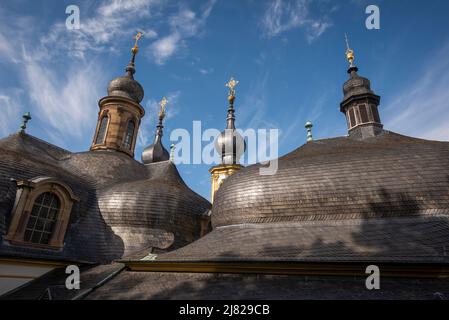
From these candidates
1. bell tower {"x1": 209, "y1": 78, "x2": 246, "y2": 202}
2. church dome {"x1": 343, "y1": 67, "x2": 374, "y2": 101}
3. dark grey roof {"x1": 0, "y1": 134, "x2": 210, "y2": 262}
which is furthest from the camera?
bell tower {"x1": 209, "y1": 78, "x2": 246, "y2": 202}

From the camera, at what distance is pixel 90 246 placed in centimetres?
1112

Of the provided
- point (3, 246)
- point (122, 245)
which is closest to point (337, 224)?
point (122, 245)

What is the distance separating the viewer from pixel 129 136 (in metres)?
Answer: 21.5

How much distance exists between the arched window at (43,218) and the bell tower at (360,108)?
15.1 m

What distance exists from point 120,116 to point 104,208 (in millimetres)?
10668

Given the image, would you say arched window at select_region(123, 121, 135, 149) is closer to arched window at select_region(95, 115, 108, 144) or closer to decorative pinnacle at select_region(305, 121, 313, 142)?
arched window at select_region(95, 115, 108, 144)

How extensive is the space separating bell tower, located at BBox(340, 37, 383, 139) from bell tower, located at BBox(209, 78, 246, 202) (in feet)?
38.8

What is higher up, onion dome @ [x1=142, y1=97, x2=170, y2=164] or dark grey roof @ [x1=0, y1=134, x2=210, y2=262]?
onion dome @ [x1=142, y1=97, x2=170, y2=164]

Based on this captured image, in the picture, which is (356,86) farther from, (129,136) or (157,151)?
(157,151)

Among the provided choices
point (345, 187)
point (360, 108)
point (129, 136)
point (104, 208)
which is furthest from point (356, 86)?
point (129, 136)

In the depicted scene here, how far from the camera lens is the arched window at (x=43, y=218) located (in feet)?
33.1

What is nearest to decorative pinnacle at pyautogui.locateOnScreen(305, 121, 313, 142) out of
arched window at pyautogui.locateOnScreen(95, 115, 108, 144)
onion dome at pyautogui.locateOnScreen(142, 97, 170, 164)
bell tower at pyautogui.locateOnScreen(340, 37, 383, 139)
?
bell tower at pyautogui.locateOnScreen(340, 37, 383, 139)

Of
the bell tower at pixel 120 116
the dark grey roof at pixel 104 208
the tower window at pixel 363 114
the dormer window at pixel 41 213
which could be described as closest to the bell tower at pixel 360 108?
the tower window at pixel 363 114

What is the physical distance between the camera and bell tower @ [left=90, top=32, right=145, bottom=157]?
20520 mm
